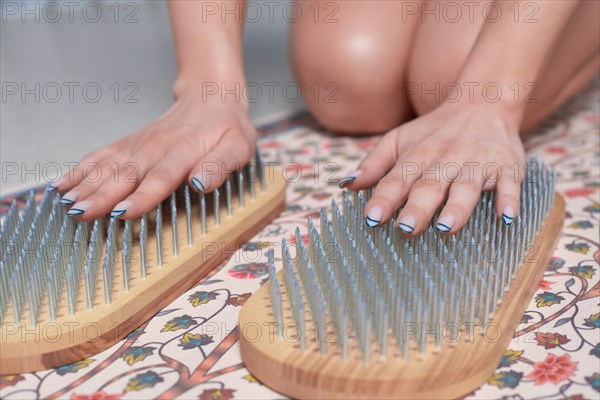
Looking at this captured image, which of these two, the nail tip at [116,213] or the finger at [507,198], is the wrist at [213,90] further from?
the finger at [507,198]

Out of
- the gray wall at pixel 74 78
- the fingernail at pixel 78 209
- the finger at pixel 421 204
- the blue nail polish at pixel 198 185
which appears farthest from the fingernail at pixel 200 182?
the gray wall at pixel 74 78

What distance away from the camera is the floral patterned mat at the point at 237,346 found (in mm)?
506

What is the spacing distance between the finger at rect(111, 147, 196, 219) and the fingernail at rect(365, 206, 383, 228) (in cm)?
22

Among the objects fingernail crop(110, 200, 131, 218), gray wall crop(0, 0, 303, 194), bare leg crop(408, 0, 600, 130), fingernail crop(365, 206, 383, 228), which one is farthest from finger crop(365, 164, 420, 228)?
gray wall crop(0, 0, 303, 194)

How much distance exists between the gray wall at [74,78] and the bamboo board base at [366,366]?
55cm

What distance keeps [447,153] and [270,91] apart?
25.0 inches

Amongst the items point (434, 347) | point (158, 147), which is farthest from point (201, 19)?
point (434, 347)

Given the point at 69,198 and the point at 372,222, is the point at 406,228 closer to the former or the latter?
the point at 372,222

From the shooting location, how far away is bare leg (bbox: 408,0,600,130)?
3.07 ft

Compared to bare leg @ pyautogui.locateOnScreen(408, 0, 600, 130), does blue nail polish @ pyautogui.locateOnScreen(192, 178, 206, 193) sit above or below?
below

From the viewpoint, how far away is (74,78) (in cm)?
102

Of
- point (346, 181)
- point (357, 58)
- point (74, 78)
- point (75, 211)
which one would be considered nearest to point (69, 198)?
point (75, 211)

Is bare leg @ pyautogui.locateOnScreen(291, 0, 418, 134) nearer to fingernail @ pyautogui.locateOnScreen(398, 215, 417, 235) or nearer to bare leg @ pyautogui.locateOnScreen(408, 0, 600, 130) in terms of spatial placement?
bare leg @ pyautogui.locateOnScreen(408, 0, 600, 130)

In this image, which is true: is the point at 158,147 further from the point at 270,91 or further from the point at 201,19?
the point at 270,91
